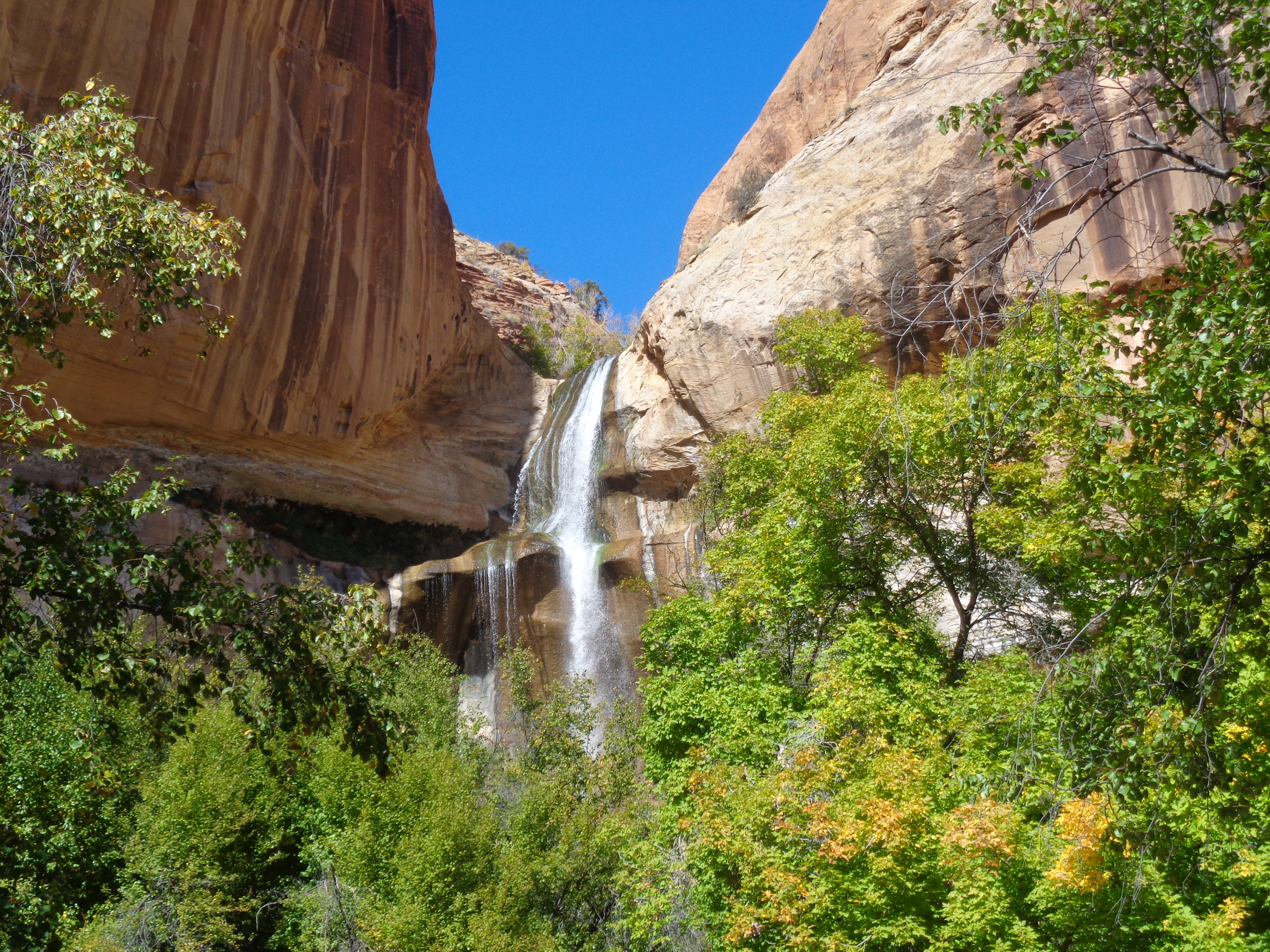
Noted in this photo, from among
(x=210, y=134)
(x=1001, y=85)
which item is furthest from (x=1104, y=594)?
(x=210, y=134)

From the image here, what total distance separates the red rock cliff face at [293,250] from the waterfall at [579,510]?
1.89 meters

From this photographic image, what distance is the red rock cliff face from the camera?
19438mm

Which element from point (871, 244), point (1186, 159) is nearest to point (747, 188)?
point (871, 244)

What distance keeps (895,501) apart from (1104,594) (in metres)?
3.38

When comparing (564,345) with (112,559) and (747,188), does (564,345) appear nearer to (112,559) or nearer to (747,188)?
(747,188)

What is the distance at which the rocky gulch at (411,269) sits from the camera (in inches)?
778

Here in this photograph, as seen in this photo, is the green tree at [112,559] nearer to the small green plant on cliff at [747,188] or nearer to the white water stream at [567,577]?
the white water stream at [567,577]

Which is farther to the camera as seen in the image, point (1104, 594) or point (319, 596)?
point (1104, 594)

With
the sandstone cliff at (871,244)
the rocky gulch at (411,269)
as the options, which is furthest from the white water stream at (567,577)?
the sandstone cliff at (871,244)

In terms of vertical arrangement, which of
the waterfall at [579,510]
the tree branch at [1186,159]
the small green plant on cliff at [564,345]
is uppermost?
the small green plant on cliff at [564,345]

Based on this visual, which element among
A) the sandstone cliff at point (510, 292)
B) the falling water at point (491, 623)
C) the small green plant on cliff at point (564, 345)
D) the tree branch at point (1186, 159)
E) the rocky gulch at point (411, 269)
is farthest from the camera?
the sandstone cliff at point (510, 292)

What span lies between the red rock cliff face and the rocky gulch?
2.5 inches

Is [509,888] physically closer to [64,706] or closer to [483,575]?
[64,706]

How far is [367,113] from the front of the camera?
83.7ft
